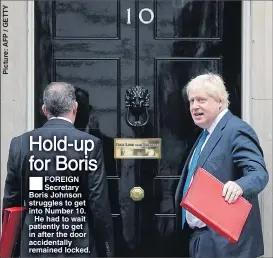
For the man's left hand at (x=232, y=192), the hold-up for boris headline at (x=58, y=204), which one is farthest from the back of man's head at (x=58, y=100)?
the man's left hand at (x=232, y=192)

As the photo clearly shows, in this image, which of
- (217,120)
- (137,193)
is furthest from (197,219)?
(137,193)

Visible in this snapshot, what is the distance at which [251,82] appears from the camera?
495 centimetres

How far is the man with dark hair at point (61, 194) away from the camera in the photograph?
431 cm

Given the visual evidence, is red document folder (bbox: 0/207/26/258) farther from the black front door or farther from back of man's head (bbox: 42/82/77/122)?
the black front door

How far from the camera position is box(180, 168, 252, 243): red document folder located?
3723 mm

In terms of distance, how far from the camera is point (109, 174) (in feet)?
16.7

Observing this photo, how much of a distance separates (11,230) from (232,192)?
1.48 meters

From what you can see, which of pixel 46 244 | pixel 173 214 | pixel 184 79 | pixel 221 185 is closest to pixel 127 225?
pixel 173 214

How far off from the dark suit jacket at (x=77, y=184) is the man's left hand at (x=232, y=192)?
0.88 meters

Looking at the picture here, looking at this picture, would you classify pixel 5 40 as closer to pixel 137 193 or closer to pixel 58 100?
pixel 58 100

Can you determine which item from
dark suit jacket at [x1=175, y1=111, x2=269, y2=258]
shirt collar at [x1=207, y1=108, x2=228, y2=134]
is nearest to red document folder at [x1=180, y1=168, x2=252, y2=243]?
dark suit jacket at [x1=175, y1=111, x2=269, y2=258]

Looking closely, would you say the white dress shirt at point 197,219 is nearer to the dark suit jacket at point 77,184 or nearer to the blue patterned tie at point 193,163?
the blue patterned tie at point 193,163

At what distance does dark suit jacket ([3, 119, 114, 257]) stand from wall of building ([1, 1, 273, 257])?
53 cm

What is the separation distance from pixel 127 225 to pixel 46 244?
828mm
